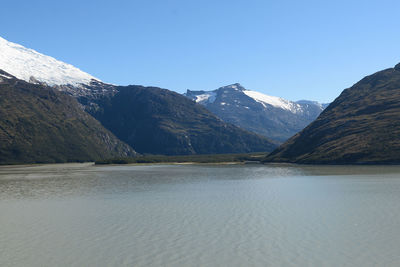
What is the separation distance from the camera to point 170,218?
47.6 metres

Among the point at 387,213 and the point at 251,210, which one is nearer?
the point at 387,213

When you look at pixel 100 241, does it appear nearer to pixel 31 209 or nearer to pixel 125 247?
pixel 125 247

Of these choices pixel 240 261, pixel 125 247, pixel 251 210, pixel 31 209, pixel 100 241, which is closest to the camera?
pixel 240 261

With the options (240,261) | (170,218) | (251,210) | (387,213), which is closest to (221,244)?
(240,261)

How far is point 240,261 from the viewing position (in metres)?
28.5

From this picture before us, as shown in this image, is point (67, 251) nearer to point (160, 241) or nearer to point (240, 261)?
point (160, 241)

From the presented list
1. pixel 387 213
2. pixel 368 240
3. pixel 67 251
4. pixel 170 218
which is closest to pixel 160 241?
pixel 67 251

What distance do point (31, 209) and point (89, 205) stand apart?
341 inches

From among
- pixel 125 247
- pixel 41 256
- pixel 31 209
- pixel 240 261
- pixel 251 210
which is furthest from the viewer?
pixel 31 209

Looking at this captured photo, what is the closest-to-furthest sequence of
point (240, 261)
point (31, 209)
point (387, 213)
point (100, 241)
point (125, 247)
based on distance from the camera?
point (240, 261) → point (125, 247) → point (100, 241) → point (387, 213) → point (31, 209)

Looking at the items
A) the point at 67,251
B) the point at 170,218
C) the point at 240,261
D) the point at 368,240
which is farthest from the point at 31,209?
the point at 368,240

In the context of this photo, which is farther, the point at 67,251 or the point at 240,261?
the point at 67,251

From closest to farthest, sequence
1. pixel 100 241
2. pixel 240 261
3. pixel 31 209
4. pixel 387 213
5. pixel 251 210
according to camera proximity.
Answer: pixel 240 261 → pixel 100 241 → pixel 387 213 → pixel 251 210 → pixel 31 209

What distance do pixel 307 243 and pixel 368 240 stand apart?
18.4 ft
